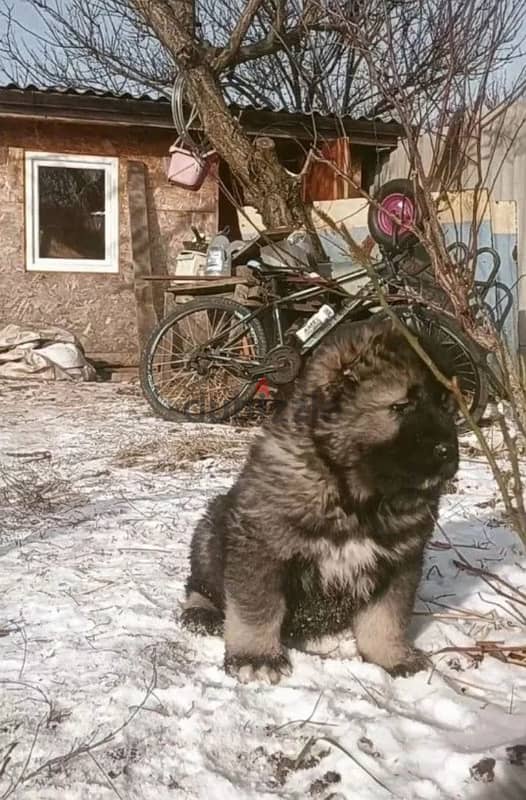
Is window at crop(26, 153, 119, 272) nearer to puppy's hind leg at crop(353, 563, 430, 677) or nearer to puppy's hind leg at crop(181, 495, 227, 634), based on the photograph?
puppy's hind leg at crop(181, 495, 227, 634)

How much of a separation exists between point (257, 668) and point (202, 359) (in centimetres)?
404

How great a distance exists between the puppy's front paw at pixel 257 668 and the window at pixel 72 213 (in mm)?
7988

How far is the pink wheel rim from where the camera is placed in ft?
7.16

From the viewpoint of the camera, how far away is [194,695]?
7.42 ft

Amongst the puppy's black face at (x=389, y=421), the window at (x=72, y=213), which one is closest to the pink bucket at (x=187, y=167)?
the window at (x=72, y=213)

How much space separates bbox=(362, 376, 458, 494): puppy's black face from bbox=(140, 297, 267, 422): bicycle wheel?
398 cm

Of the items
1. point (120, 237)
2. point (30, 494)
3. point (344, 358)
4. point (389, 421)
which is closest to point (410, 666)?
point (389, 421)

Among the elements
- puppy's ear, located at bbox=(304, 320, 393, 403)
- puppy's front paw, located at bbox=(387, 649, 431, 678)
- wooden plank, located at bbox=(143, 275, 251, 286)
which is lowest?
puppy's front paw, located at bbox=(387, 649, 431, 678)

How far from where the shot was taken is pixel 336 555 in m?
2.32

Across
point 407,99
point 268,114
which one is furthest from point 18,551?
point 268,114

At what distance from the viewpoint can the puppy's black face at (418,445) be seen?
6.97 feet

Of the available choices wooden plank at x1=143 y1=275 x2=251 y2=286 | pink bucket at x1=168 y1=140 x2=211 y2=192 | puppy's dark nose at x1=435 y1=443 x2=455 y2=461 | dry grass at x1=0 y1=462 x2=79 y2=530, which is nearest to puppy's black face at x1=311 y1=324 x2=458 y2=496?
puppy's dark nose at x1=435 y1=443 x2=455 y2=461

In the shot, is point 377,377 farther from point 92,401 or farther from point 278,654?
point 92,401

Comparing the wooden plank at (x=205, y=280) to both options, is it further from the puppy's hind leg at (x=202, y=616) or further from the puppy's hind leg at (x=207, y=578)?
the puppy's hind leg at (x=202, y=616)
